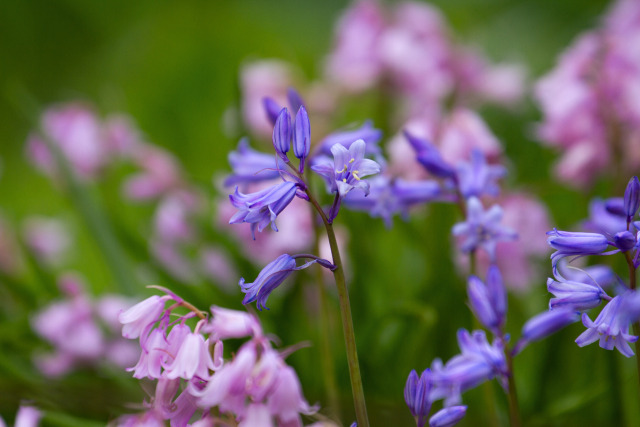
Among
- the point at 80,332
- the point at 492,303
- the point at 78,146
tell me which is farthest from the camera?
the point at 78,146

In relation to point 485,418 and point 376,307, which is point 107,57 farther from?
point 485,418

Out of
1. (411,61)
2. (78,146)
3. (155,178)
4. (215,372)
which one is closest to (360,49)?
(411,61)

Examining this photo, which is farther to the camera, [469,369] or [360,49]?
[360,49]

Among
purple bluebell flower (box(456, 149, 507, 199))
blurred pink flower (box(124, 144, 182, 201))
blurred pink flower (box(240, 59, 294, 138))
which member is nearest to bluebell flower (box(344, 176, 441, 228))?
purple bluebell flower (box(456, 149, 507, 199))

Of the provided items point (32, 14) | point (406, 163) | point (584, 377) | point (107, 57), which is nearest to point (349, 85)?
point (406, 163)

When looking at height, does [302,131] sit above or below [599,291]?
above

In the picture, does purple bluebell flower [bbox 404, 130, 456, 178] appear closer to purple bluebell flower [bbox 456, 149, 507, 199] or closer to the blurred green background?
purple bluebell flower [bbox 456, 149, 507, 199]

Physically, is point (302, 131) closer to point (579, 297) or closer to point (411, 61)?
point (579, 297)
